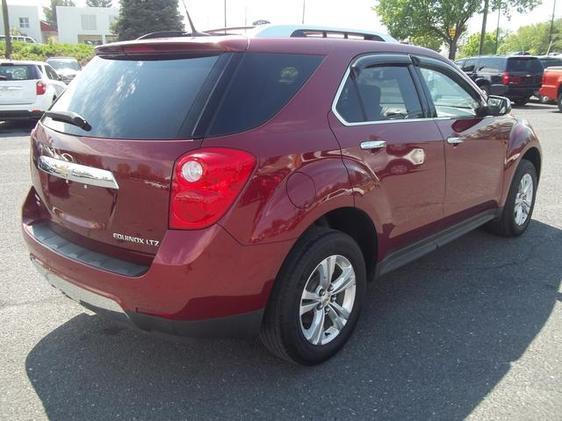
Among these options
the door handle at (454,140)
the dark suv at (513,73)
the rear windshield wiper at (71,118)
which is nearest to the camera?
the rear windshield wiper at (71,118)

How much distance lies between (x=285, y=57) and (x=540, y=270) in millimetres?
2813

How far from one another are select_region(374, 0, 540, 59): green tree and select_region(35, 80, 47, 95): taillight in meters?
31.9

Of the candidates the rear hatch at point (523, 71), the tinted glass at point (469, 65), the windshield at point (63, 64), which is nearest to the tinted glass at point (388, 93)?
the rear hatch at point (523, 71)

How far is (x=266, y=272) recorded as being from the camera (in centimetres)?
254

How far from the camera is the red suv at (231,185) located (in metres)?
2.38

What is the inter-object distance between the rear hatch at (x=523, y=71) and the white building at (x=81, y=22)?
7320cm

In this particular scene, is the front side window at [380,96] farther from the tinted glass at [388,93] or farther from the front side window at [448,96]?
the front side window at [448,96]

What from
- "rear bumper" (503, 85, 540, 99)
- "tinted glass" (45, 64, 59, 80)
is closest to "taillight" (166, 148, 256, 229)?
"tinted glass" (45, 64, 59, 80)

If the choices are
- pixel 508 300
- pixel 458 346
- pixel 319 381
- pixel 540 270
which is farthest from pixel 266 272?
pixel 540 270

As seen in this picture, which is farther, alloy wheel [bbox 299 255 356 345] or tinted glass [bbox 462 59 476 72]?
tinted glass [bbox 462 59 476 72]

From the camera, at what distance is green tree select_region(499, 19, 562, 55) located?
76.4 meters

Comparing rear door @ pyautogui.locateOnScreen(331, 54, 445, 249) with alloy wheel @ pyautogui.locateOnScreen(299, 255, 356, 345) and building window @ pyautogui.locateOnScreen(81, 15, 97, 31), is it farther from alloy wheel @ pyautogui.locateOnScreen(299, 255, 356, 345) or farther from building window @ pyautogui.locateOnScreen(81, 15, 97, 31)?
building window @ pyautogui.locateOnScreen(81, 15, 97, 31)

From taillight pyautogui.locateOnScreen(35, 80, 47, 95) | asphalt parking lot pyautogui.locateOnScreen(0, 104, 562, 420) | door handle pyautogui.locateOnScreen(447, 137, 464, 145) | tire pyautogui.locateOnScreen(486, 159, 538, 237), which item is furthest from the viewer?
taillight pyautogui.locateOnScreen(35, 80, 47, 95)

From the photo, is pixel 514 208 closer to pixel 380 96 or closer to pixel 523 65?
pixel 380 96
